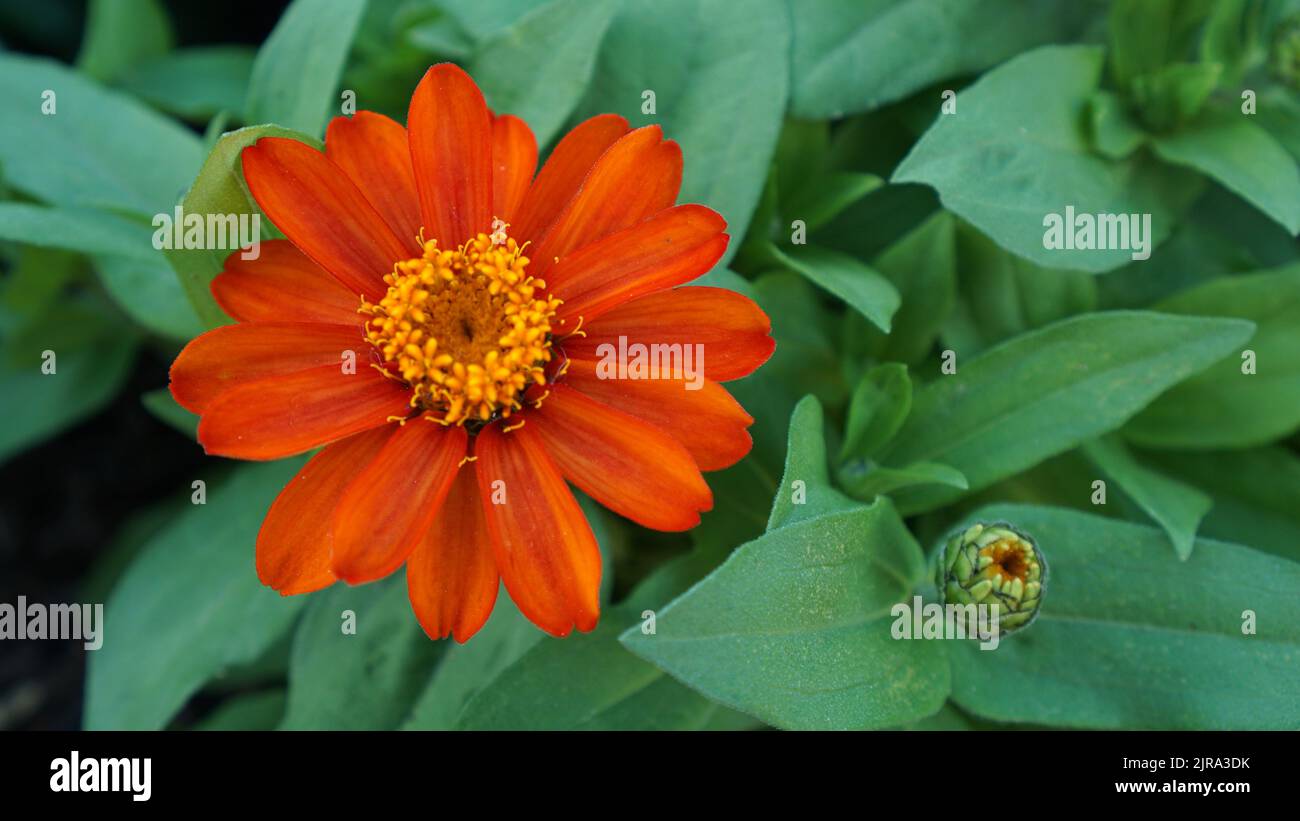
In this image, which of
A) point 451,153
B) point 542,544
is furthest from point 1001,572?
point 451,153

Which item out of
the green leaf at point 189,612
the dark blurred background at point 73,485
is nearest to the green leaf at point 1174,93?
the green leaf at point 189,612

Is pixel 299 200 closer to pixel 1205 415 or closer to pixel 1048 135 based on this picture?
pixel 1048 135

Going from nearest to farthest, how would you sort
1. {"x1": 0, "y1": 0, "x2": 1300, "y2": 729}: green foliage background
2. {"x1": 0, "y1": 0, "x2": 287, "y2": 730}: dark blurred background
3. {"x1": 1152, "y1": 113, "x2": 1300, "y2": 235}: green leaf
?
{"x1": 0, "y1": 0, "x2": 1300, "y2": 729}: green foliage background < {"x1": 1152, "y1": 113, "x2": 1300, "y2": 235}: green leaf < {"x1": 0, "y1": 0, "x2": 287, "y2": 730}: dark blurred background

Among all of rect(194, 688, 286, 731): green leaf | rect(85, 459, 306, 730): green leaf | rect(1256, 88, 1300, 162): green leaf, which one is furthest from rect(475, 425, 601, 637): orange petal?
rect(1256, 88, 1300, 162): green leaf

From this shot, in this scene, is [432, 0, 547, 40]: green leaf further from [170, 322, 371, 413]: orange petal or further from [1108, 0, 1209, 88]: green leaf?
[1108, 0, 1209, 88]: green leaf

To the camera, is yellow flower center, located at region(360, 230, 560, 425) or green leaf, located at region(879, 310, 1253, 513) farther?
green leaf, located at region(879, 310, 1253, 513)

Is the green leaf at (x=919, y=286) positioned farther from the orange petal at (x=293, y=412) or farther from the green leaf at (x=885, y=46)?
the orange petal at (x=293, y=412)

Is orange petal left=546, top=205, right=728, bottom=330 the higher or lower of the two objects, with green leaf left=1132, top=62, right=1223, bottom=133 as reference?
lower
